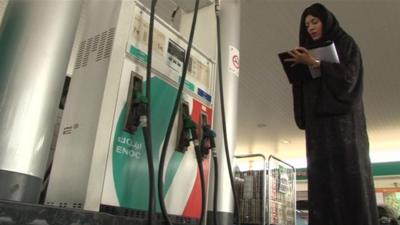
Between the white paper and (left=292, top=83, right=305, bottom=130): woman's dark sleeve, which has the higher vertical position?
the white paper

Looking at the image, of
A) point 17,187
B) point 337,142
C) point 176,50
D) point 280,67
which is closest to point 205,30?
point 176,50

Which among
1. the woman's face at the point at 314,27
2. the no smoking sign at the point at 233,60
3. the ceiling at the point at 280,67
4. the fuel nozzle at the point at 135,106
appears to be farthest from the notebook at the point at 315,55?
the ceiling at the point at 280,67

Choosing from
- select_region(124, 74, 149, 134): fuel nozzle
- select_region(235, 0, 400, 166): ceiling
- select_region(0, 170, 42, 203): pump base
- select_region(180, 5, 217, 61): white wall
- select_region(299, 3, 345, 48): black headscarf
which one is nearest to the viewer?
select_region(0, 170, 42, 203): pump base

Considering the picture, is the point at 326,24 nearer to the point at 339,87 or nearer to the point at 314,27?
the point at 314,27

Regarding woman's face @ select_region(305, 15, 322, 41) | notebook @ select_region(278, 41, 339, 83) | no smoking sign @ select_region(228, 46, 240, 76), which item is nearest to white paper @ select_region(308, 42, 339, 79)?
notebook @ select_region(278, 41, 339, 83)

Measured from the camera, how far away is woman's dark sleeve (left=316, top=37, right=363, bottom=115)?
1.39 metres

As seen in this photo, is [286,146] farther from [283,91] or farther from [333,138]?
[333,138]

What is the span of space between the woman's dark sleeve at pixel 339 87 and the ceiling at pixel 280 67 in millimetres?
→ 1521

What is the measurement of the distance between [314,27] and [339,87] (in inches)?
13.0

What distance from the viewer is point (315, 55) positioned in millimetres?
1481

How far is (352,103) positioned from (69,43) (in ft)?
3.52

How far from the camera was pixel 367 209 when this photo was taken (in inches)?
50.5

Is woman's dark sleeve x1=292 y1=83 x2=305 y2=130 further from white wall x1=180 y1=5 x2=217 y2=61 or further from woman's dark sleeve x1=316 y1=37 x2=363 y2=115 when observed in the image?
white wall x1=180 y1=5 x2=217 y2=61

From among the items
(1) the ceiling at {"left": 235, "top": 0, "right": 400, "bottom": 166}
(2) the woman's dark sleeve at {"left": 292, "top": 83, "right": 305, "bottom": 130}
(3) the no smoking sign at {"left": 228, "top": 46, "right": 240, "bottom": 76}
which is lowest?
(2) the woman's dark sleeve at {"left": 292, "top": 83, "right": 305, "bottom": 130}
